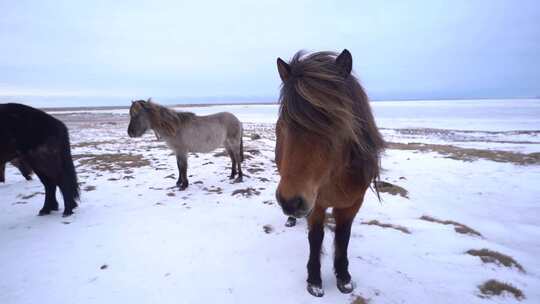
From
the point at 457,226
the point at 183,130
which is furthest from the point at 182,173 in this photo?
the point at 457,226

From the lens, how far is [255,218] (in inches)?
165

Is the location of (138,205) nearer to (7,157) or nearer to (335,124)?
(7,157)

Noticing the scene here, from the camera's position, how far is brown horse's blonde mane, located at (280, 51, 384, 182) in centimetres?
169

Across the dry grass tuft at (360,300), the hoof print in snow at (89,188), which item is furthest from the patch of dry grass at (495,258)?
the hoof print in snow at (89,188)

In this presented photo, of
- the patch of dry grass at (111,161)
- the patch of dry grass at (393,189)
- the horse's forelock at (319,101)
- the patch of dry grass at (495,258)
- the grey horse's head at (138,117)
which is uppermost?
the horse's forelock at (319,101)

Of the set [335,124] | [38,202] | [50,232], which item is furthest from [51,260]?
[335,124]

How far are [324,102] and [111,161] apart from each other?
8.34 meters

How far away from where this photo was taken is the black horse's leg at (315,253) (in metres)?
2.54

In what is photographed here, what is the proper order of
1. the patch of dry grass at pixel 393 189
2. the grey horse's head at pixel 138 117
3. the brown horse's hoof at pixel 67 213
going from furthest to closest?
the grey horse's head at pixel 138 117 → the patch of dry grass at pixel 393 189 → the brown horse's hoof at pixel 67 213

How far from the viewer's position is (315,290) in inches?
98.7

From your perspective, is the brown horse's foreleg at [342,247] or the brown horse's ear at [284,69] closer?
the brown horse's ear at [284,69]

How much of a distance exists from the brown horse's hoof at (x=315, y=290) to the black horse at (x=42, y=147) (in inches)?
166

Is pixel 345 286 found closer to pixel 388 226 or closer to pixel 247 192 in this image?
pixel 388 226

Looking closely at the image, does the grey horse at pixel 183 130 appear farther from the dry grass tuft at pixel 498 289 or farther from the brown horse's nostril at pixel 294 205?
the dry grass tuft at pixel 498 289
